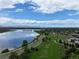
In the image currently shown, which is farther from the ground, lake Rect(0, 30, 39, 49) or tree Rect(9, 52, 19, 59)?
lake Rect(0, 30, 39, 49)

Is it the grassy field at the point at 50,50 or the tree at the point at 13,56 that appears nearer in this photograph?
the tree at the point at 13,56

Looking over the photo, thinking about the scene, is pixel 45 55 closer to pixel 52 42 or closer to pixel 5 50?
pixel 52 42

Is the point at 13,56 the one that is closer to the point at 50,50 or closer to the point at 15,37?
the point at 15,37

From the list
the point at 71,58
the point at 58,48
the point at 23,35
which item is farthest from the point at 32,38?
the point at 71,58

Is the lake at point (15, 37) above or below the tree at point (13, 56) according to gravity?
above

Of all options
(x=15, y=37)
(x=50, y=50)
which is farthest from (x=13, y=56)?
(x=50, y=50)

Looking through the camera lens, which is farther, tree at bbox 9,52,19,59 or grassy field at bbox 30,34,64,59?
grassy field at bbox 30,34,64,59

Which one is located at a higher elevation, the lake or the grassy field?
the lake
